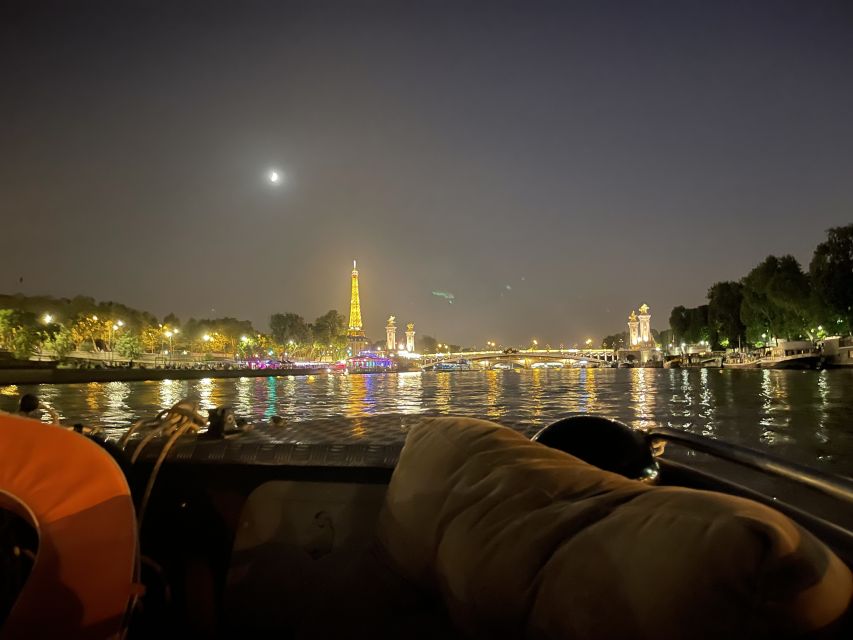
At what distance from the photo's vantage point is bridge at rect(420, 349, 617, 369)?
132 m

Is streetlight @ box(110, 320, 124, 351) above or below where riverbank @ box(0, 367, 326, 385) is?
above

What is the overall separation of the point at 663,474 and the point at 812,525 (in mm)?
865

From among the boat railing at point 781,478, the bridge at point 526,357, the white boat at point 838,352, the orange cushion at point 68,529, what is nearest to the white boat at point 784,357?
the white boat at point 838,352

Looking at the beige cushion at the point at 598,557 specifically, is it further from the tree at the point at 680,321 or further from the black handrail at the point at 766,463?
the tree at the point at 680,321

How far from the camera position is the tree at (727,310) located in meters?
86.3

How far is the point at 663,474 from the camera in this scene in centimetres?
285

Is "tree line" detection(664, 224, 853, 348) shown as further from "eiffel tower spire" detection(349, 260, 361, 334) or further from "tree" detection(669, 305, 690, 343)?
"eiffel tower spire" detection(349, 260, 361, 334)

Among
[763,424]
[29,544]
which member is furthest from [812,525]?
[763,424]

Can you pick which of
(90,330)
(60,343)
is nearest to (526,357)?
(90,330)

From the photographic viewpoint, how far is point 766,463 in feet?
6.53

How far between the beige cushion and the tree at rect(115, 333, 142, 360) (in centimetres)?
10281

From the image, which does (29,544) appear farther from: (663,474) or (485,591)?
(663,474)

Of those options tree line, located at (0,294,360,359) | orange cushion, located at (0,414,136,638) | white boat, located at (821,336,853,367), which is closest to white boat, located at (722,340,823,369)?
white boat, located at (821,336,853,367)

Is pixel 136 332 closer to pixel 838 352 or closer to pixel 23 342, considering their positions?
pixel 23 342
